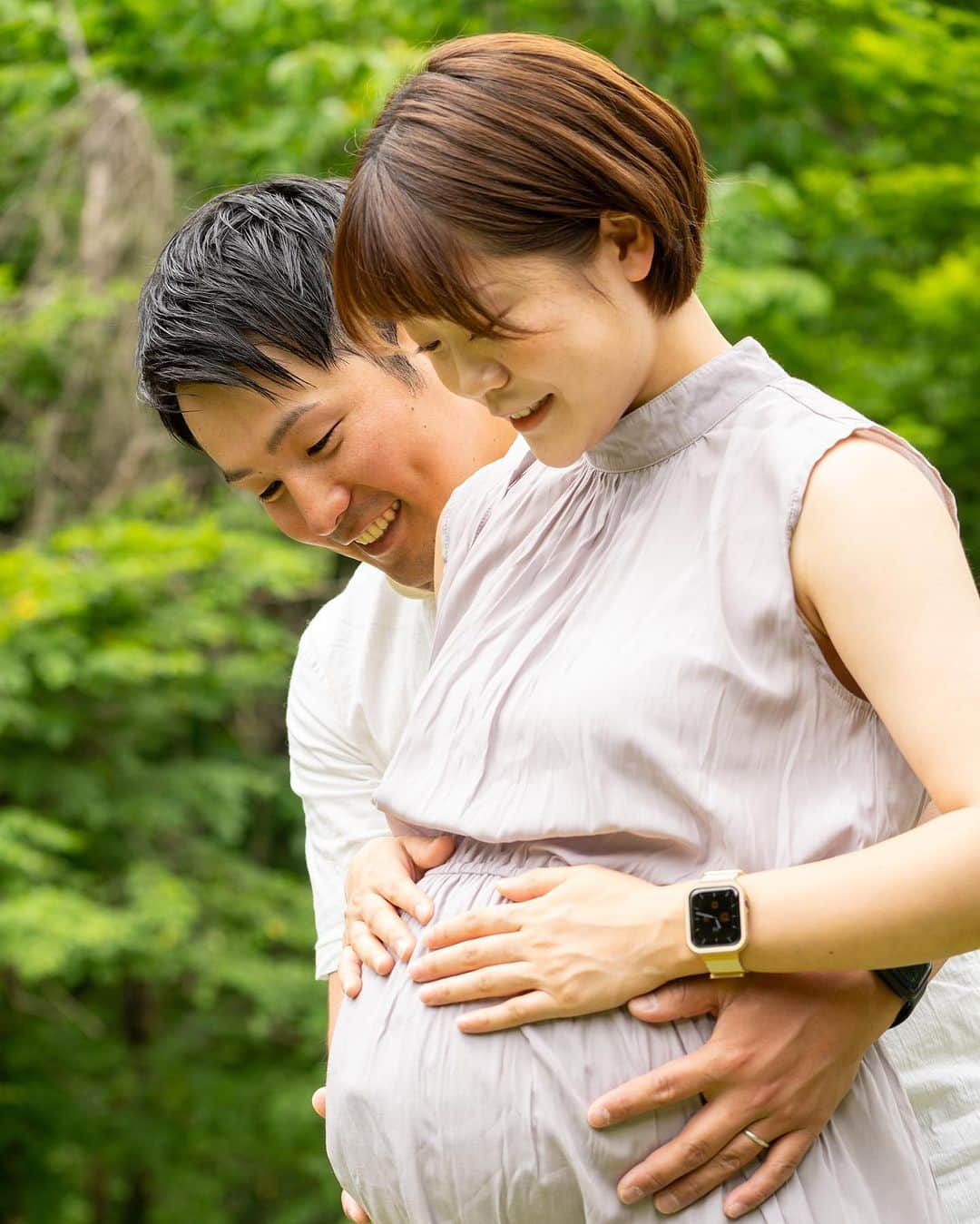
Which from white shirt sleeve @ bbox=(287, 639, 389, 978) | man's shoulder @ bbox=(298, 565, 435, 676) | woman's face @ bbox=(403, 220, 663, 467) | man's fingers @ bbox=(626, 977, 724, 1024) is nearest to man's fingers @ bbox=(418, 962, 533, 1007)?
man's fingers @ bbox=(626, 977, 724, 1024)

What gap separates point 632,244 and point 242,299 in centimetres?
74

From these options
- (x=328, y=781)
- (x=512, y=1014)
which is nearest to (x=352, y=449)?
(x=328, y=781)

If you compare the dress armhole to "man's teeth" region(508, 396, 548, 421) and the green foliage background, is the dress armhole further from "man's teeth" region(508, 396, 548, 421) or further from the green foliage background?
the green foliage background

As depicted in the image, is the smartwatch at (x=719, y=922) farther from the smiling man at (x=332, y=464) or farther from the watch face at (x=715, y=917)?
the smiling man at (x=332, y=464)

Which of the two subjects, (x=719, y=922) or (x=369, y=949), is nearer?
(x=719, y=922)

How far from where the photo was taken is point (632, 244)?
4.51ft

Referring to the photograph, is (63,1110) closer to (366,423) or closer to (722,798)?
(366,423)

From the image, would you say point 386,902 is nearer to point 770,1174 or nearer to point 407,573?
point 770,1174

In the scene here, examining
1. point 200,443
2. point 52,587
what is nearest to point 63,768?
point 52,587

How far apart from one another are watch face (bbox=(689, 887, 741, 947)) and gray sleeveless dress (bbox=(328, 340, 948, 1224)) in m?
0.08

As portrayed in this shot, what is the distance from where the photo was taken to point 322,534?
2031mm

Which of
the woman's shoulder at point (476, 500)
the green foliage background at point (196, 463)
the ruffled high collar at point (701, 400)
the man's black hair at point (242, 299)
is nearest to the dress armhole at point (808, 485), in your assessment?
the ruffled high collar at point (701, 400)

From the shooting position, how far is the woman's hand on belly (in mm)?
1315

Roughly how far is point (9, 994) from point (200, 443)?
15.2 feet
